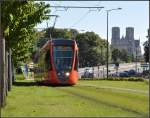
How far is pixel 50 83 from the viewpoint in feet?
146

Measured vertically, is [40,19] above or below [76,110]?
above

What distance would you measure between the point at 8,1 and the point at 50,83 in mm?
26320

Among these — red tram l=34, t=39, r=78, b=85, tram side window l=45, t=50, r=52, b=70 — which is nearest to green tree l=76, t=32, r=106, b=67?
tram side window l=45, t=50, r=52, b=70

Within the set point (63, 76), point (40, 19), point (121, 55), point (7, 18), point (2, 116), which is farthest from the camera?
point (121, 55)

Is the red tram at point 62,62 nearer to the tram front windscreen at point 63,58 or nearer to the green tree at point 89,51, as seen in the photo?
the tram front windscreen at point 63,58

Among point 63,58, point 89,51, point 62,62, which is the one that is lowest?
point 62,62

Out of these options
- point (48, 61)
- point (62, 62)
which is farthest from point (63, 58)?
point (48, 61)

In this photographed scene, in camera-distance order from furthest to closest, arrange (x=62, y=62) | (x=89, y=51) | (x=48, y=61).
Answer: (x=89, y=51), (x=48, y=61), (x=62, y=62)

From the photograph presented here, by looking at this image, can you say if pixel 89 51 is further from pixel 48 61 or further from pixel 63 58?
pixel 63 58

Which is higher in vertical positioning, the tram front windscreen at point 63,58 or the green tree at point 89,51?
the green tree at point 89,51

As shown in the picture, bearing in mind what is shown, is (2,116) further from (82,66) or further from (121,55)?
(121,55)

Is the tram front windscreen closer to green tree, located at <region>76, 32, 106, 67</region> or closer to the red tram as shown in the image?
the red tram

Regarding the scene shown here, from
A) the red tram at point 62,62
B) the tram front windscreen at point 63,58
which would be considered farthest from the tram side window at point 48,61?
the tram front windscreen at point 63,58

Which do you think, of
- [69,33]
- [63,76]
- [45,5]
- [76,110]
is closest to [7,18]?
[76,110]
